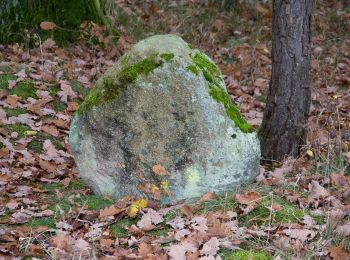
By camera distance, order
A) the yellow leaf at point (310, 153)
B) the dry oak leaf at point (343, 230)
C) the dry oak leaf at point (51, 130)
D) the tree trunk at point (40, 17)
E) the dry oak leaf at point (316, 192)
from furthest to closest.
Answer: the tree trunk at point (40, 17) < the dry oak leaf at point (51, 130) < the yellow leaf at point (310, 153) < the dry oak leaf at point (316, 192) < the dry oak leaf at point (343, 230)

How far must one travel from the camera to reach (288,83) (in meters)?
6.05

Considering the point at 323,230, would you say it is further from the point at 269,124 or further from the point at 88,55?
the point at 88,55

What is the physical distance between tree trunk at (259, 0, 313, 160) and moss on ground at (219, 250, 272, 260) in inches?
85.4

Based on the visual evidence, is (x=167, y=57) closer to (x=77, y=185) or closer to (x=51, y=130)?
(x=77, y=185)

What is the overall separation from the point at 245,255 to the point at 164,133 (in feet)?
4.86

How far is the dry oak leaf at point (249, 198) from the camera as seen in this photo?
16.1 ft

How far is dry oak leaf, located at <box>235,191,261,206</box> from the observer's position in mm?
4906

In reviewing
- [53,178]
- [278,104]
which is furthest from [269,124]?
[53,178]

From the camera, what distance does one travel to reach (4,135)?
6562 millimetres

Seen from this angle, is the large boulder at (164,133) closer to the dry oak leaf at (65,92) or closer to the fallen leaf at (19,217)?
the fallen leaf at (19,217)

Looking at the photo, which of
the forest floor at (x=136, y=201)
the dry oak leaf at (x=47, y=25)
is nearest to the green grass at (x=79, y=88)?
the forest floor at (x=136, y=201)

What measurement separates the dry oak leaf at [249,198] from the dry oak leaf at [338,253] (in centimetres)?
91

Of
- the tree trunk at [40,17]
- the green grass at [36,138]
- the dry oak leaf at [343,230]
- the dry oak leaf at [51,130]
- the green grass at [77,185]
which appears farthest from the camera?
the tree trunk at [40,17]

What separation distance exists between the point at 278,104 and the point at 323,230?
6.60 ft
